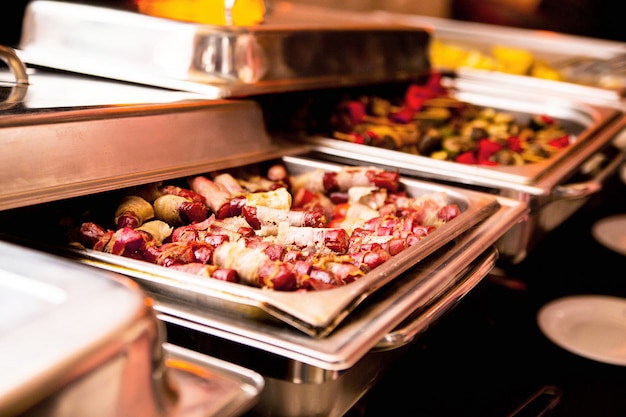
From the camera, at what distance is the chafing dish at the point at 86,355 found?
673mm

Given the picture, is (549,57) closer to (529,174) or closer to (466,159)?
(466,159)

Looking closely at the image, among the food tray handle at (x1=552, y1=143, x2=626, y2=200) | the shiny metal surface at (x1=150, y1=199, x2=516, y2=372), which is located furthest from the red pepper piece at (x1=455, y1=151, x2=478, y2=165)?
the shiny metal surface at (x1=150, y1=199, x2=516, y2=372)

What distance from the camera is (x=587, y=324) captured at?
208cm

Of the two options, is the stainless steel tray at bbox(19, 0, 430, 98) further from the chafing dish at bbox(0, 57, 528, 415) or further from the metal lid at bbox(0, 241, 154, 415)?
the metal lid at bbox(0, 241, 154, 415)

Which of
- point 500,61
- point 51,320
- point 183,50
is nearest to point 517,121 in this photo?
point 500,61

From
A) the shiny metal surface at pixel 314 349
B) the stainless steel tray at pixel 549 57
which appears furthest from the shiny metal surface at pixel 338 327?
the stainless steel tray at pixel 549 57

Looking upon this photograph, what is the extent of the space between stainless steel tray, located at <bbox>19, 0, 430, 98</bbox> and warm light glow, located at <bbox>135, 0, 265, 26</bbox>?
106 millimetres

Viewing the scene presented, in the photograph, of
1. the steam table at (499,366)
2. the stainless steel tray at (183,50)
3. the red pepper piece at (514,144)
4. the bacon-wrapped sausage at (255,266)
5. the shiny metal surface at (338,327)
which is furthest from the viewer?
the red pepper piece at (514,144)

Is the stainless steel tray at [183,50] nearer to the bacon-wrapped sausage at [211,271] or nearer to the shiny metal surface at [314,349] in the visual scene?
the bacon-wrapped sausage at [211,271]

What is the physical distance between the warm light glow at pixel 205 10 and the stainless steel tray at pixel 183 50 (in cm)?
11

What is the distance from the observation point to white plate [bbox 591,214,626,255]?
2621 mm

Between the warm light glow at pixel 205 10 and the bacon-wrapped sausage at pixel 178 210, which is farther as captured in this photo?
the warm light glow at pixel 205 10

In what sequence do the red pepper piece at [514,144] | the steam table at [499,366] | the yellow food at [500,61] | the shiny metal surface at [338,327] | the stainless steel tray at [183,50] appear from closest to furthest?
the shiny metal surface at [338,327], the steam table at [499,366], the stainless steel tray at [183,50], the red pepper piece at [514,144], the yellow food at [500,61]

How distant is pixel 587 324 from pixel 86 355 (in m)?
1.71
